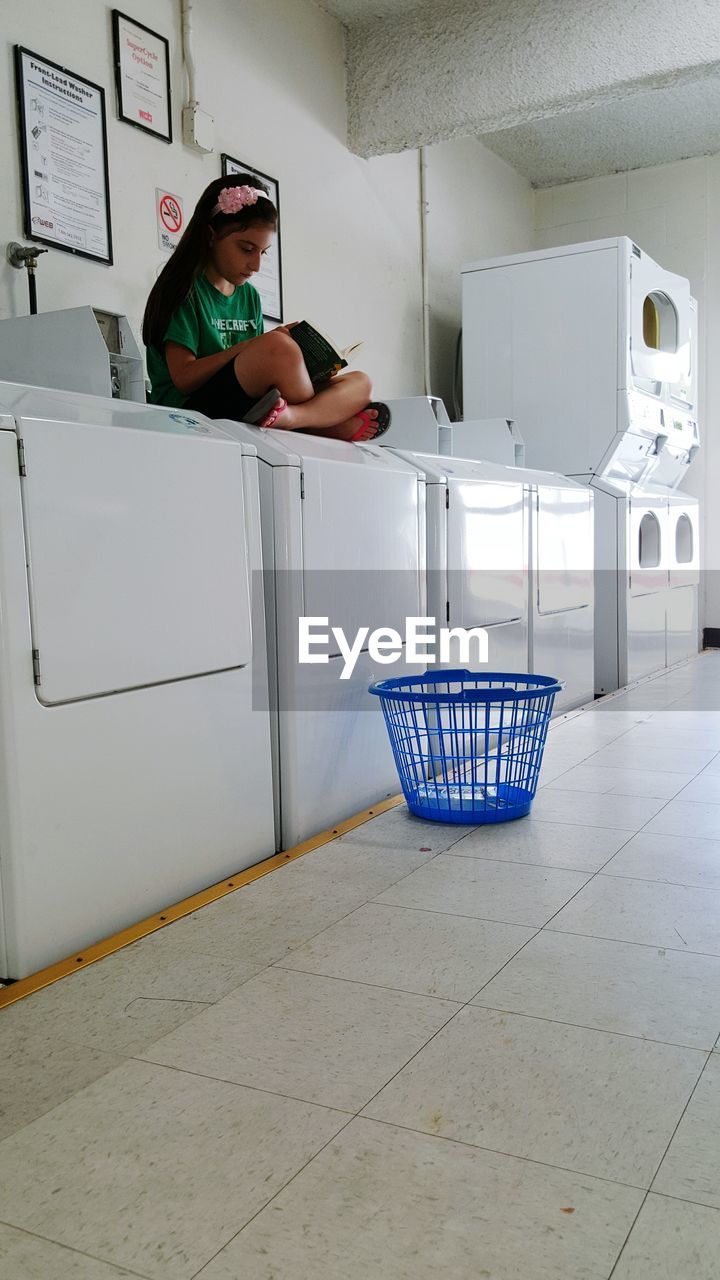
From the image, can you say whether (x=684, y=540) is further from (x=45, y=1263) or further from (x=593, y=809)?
(x=45, y=1263)

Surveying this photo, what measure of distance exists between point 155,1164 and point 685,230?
604cm

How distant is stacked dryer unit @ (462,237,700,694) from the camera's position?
4559 millimetres

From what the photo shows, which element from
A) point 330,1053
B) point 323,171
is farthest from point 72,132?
point 330,1053

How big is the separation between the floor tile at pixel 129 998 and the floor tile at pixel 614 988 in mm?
411

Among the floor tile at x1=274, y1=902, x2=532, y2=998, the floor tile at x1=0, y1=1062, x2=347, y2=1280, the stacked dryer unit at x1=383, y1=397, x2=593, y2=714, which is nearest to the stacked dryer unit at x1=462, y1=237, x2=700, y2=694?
the stacked dryer unit at x1=383, y1=397, x2=593, y2=714

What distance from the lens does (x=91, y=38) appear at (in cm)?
279

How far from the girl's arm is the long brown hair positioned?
0.05m

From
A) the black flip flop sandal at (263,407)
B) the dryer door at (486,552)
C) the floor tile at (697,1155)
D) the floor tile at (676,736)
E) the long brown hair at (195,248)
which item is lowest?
the floor tile at (697,1155)

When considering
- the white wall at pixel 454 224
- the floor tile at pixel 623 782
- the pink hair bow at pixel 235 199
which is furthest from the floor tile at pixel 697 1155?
the white wall at pixel 454 224

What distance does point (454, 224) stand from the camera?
5.02 meters

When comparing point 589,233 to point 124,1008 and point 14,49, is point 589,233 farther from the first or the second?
point 124,1008

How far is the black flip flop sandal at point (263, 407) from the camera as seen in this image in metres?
2.33

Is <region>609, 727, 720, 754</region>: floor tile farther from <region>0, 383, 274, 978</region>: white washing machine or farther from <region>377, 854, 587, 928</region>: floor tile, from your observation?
<region>0, 383, 274, 978</region>: white washing machine

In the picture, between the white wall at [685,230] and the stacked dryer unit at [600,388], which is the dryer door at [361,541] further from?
the white wall at [685,230]
